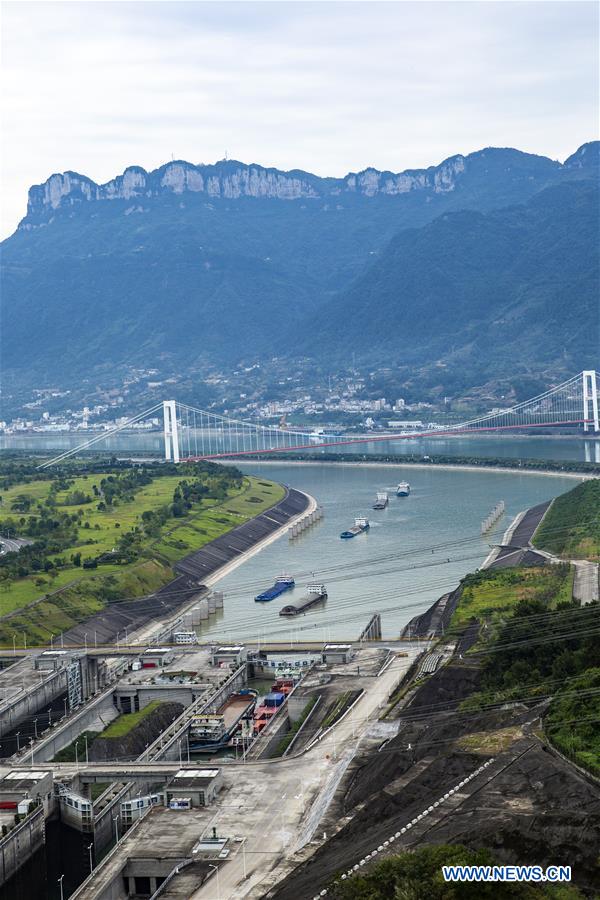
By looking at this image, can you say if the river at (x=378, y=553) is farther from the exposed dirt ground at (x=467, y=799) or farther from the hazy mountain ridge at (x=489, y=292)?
the hazy mountain ridge at (x=489, y=292)

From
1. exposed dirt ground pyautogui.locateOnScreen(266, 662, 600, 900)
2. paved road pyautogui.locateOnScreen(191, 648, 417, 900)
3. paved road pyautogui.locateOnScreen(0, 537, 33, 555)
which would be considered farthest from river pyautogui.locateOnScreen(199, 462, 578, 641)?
exposed dirt ground pyautogui.locateOnScreen(266, 662, 600, 900)

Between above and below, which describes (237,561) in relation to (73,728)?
above

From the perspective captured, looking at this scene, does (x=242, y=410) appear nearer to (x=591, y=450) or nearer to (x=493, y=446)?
(x=493, y=446)

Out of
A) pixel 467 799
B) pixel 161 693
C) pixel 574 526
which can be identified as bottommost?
pixel 161 693

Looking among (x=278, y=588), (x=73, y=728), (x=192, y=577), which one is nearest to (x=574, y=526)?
(x=278, y=588)

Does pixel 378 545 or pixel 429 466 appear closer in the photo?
pixel 378 545

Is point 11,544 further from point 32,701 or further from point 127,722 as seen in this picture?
point 127,722

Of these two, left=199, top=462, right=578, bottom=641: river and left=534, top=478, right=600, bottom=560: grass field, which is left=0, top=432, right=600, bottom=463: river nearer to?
left=199, top=462, right=578, bottom=641: river

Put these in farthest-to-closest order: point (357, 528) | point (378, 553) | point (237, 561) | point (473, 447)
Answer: point (473, 447) < point (357, 528) < point (237, 561) < point (378, 553)
